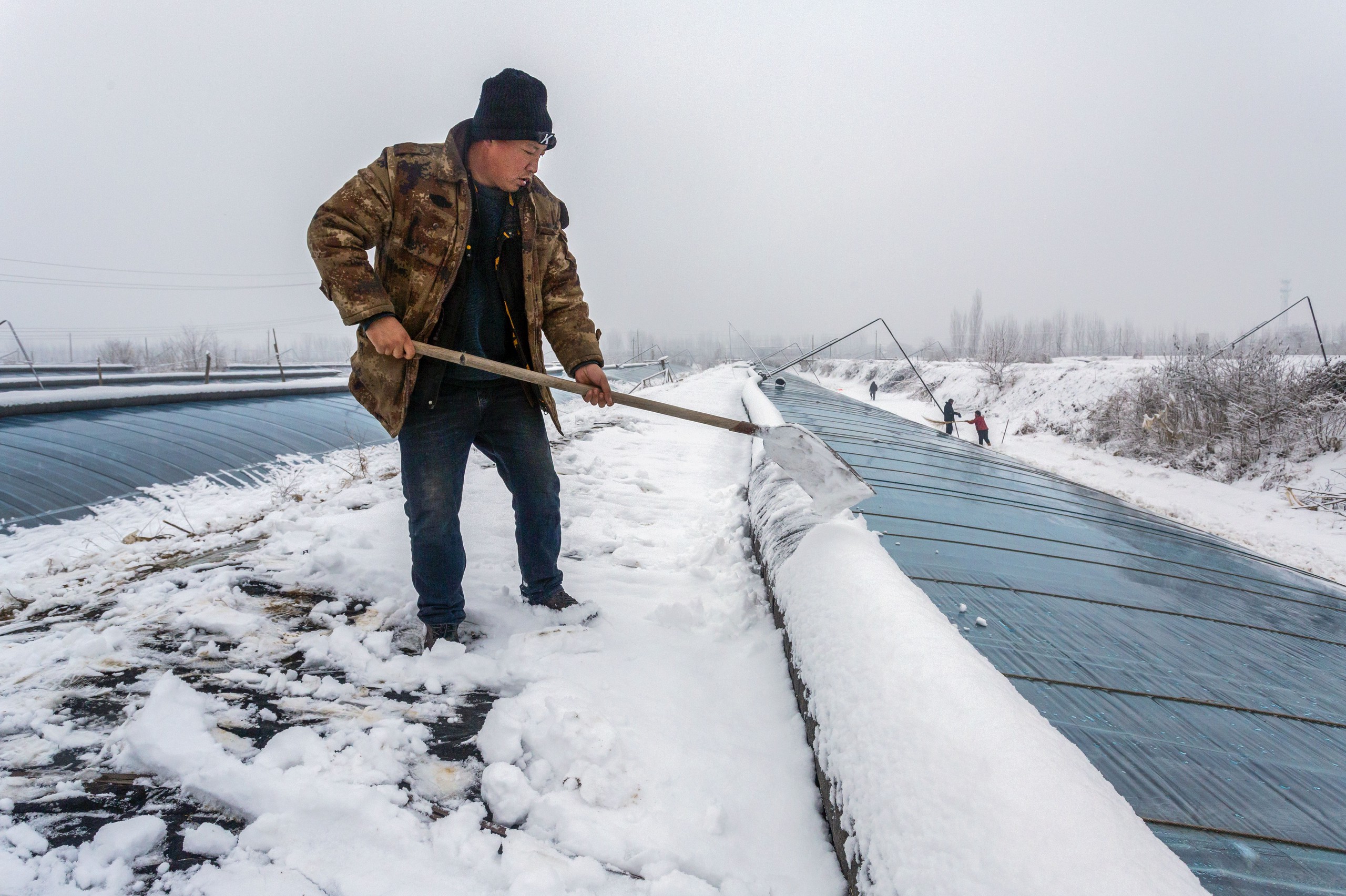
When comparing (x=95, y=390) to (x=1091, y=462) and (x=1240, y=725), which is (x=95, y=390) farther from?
(x=1091, y=462)

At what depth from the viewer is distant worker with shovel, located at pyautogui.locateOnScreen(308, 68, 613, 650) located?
171cm

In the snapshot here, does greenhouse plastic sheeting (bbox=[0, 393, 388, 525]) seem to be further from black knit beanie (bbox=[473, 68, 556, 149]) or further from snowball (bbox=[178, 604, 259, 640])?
black knit beanie (bbox=[473, 68, 556, 149])

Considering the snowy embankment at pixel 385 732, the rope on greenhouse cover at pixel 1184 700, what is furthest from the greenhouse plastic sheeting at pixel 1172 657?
the snowy embankment at pixel 385 732

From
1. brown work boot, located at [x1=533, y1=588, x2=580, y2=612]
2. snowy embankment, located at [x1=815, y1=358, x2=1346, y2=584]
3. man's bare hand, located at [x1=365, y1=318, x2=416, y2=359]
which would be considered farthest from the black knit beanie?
snowy embankment, located at [x1=815, y1=358, x2=1346, y2=584]

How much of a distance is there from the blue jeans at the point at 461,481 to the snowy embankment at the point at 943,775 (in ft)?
3.22

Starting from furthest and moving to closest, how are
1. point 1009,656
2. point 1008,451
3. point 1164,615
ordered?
point 1008,451 → point 1164,615 → point 1009,656

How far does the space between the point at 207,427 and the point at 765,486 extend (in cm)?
757

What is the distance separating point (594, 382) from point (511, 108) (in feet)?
2.87

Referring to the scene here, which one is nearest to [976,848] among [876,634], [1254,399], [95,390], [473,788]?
[876,634]

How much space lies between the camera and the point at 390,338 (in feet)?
5.43

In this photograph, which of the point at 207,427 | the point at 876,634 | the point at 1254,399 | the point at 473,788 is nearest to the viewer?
the point at 473,788

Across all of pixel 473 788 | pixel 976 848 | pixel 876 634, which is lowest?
pixel 473 788

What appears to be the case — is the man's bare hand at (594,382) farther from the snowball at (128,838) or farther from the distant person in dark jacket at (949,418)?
the distant person in dark jacket at (949,418)

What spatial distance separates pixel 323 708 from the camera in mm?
1497
